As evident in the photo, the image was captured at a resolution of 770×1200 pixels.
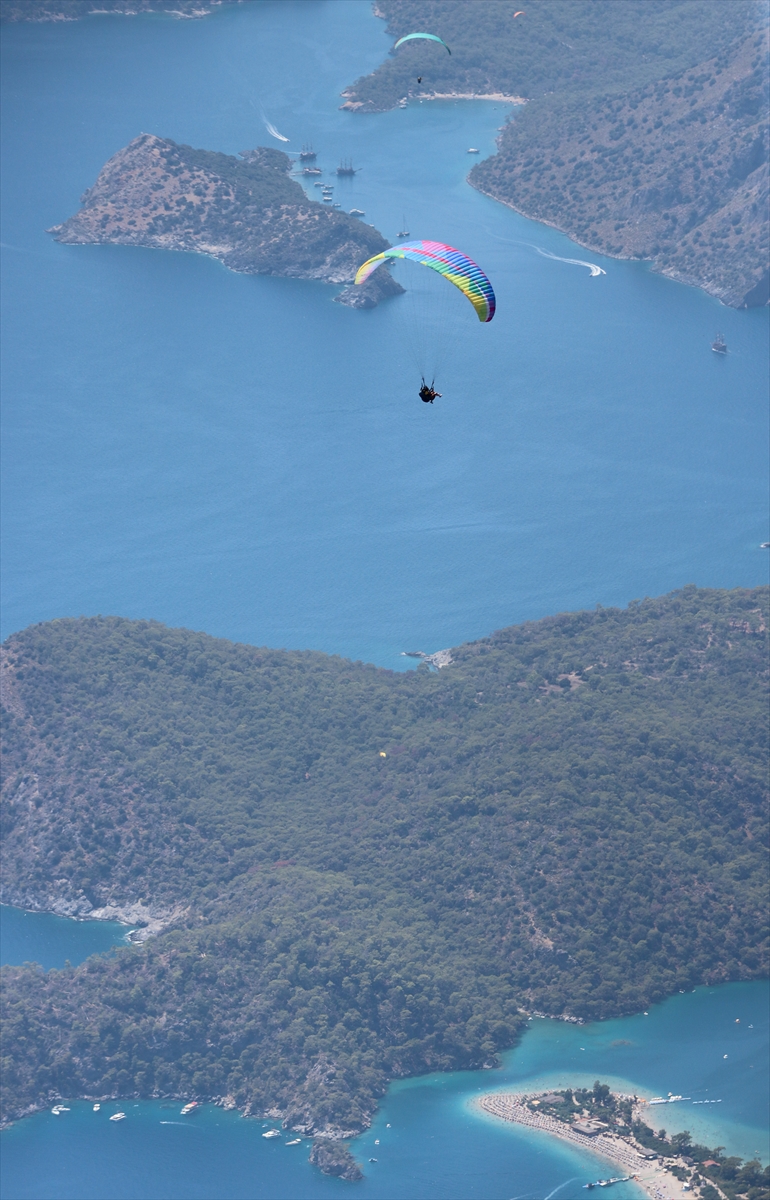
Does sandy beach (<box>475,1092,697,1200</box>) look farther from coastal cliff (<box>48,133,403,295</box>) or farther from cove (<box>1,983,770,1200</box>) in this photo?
coastal cliff (<box>48,133,403,295</box>)

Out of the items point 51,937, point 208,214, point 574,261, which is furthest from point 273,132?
point 51,937

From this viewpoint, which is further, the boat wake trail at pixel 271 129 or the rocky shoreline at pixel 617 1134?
the boat wake trail at pixel 271 129

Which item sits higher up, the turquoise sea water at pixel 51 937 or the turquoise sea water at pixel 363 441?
the turquoise sea water at pixel 363 441

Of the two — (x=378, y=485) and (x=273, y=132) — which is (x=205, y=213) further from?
(x=378, y=485)

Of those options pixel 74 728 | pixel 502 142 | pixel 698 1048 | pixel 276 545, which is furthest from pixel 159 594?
pixel 502 142

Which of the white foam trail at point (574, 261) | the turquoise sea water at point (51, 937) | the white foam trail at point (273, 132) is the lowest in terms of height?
the turquoise sea water at point (51, 937)

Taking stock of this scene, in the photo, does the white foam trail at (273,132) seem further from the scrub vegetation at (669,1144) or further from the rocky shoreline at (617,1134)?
the scrub vegetation at (669,1144)

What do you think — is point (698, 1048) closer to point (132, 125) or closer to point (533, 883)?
point (533, 883)

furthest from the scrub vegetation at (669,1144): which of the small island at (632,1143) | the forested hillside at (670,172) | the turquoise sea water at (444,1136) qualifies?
the forested hillside at (670,172)
